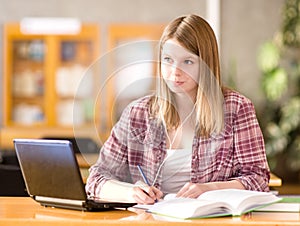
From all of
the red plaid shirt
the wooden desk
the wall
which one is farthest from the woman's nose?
the wall

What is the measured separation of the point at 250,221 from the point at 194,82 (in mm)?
635

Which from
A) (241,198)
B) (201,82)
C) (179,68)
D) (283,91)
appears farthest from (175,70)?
(283,91)

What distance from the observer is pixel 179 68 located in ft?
9.31

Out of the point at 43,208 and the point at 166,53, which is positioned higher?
the point at 166,53

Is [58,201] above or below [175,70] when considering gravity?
below

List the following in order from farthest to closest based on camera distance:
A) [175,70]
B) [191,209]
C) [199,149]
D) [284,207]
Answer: [199,149] < [175,70] < [284,207] < [191,209]

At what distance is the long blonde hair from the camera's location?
294 centimetres

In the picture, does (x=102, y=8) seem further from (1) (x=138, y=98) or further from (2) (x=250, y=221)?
(2) (x=250, y=221)

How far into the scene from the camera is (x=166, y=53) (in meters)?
2.85

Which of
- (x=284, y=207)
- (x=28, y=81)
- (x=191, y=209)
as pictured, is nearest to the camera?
(x=191, y=209)

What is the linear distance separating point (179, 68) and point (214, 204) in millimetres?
537

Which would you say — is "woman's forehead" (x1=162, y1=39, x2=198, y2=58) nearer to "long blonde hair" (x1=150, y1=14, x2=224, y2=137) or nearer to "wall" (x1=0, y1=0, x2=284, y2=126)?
"long blonde hair" (x1=150, y1=14, x2=224, y2=137)


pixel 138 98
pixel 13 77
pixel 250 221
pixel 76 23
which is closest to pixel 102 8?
pixel 76 23

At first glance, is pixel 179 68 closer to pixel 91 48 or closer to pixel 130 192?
pixel 130 192
